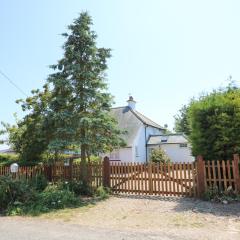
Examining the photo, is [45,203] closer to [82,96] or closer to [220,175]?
[82,96]

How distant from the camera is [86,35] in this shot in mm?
15406

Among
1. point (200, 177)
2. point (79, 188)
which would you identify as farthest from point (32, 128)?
point (200, 177)

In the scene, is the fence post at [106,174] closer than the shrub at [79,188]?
No

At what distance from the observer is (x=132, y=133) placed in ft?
104

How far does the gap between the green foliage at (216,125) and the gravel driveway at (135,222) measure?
2.32 metres

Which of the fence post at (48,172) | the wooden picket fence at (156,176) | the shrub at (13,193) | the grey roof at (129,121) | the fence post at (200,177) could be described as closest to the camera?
the shrub at (13,193)

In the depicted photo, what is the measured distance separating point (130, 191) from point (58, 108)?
5.09 m

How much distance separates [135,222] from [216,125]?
5821 mm

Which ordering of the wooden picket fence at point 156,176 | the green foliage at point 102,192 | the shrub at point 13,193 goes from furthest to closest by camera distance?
the green foliage at point 102,192, the wooden picket fence at point 156,176, the shrub at point 13,193

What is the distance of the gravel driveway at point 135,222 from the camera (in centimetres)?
750

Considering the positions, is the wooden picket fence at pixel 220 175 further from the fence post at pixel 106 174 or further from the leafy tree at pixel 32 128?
the leafy tree at pixel 32 128

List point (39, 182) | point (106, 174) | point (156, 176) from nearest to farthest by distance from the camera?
point (156, 176) → point (39, 182) → point (106, 174)

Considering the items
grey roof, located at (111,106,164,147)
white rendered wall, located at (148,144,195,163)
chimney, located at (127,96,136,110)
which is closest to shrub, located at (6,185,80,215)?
grey roof, located at (111,106,164,147)

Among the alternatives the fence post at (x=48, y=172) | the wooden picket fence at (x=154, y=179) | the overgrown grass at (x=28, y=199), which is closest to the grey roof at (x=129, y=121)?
the fence post at (x=48, y=172)
